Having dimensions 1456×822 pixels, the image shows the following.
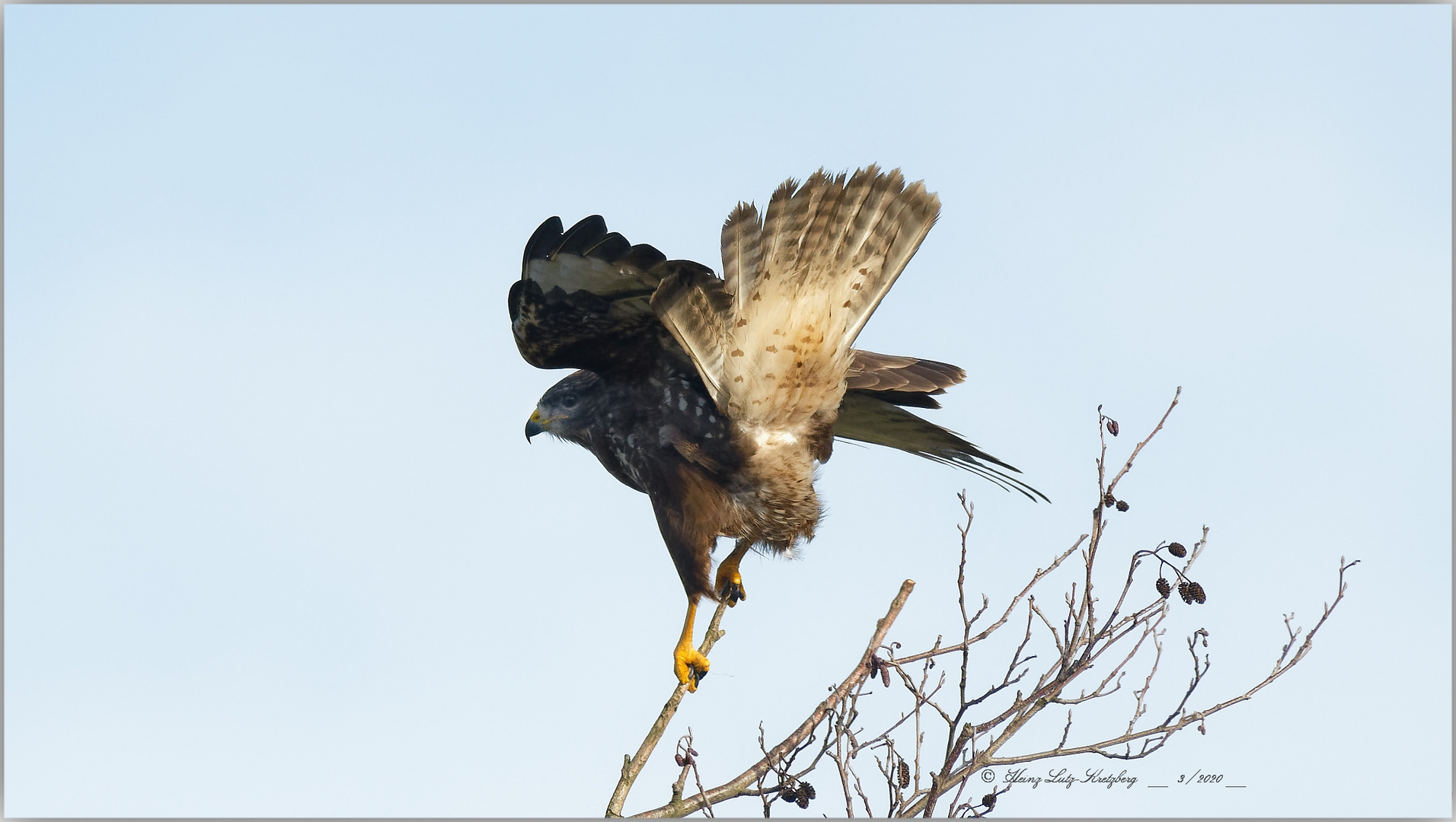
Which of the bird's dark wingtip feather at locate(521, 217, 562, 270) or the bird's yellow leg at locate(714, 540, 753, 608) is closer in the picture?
the bird's dark wingtip feather at locate(521, 217, 562, 270)

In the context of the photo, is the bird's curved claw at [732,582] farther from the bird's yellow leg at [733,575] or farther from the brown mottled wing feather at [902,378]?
the brown mottled wing feather at [902,378]

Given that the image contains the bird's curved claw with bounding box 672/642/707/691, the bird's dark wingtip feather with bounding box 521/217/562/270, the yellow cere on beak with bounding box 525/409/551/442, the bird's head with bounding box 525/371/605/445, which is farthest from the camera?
the yellow cere on beak with bounding box 525/409/551/442

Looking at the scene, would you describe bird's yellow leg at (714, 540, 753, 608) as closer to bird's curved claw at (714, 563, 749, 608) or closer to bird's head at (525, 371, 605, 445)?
bird's curved claw at (714, 563, 749, 608)

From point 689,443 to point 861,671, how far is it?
5.84 feet

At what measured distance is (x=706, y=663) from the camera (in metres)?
5.61

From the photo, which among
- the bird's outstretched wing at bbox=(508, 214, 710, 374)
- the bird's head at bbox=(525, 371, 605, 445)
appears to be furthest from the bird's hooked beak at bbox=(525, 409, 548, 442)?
the bird's outstretched wing at bbox=(508, 214, 710, 374)

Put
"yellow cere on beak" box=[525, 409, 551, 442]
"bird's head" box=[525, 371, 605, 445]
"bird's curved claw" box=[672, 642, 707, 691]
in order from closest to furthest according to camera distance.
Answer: "bird's curved claw" box=[672, 642, 707, 691], "bird's head" box=[525, 371, 605, 445], "yellow cere on beak" box=[525, 409, 551, 442]

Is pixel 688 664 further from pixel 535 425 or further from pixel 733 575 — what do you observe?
pixel 535 425

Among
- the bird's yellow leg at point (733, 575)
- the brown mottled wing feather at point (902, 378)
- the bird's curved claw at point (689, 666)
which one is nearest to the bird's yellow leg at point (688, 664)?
the bird's curved claw at point (689, 666)

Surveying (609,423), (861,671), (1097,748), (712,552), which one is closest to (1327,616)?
(1097,748)

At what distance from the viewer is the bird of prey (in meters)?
5.25

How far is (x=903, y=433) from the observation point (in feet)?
23.2

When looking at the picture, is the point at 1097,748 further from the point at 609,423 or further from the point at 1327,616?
the point at 609,423

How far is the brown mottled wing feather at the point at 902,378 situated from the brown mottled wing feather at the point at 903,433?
22cm
